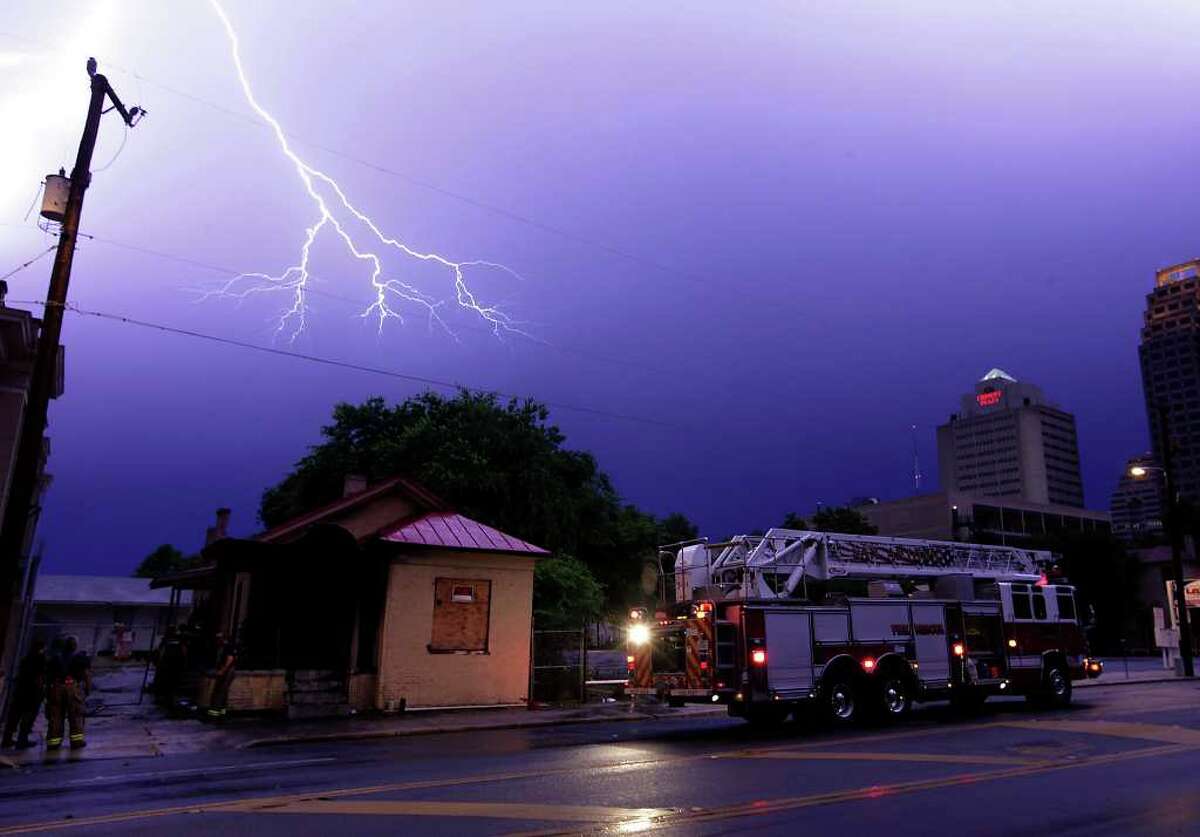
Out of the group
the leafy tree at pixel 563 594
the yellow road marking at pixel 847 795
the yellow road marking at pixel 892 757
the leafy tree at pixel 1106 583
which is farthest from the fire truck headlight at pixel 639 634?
the leafy tree at pixel 1106 583

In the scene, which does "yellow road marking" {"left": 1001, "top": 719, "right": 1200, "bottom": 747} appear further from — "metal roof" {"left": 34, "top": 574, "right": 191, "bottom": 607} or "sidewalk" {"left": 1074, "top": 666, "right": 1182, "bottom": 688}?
"metal roof" {"left": 34, "top": 574, "right": 191, "bottom": 607}

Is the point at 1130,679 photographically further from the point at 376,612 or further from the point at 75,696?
the point at 75,696

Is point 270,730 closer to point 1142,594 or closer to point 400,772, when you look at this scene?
point 400,772

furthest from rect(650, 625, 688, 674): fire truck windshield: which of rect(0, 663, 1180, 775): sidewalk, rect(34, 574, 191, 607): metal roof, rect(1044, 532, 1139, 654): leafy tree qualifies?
rect(1044, 532, 1139, 654): leafy tree

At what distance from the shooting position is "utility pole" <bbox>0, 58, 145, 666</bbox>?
12.4 meters

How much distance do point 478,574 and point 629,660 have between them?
5860 millimetres

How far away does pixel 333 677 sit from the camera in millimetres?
19281

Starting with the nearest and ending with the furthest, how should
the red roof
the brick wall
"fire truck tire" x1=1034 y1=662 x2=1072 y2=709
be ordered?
1. the brick wall
2. "fire truck tire" x1=1034 y1=662 x2=1072 y2=709
3. the red roof

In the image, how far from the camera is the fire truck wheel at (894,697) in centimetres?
1652

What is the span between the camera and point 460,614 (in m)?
20.8

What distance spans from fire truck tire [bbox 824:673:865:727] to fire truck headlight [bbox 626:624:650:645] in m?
3.35

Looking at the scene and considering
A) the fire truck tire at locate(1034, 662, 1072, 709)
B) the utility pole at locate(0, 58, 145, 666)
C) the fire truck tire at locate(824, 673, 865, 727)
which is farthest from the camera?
the fire truck tire at locate(1034, 662, 1072, 709)

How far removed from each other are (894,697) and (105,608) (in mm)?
45799

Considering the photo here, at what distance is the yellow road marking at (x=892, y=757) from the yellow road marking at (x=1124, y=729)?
361 centimetres
